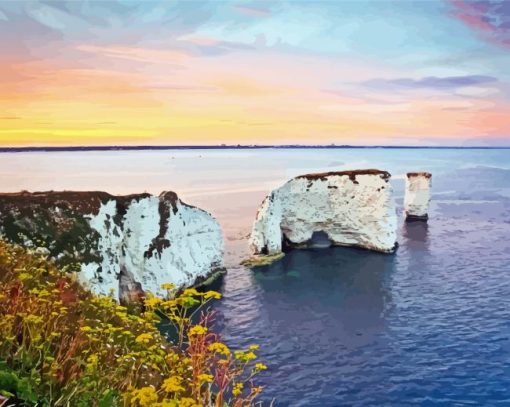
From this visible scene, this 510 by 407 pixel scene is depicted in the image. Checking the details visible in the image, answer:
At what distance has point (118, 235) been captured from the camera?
28.6 metres

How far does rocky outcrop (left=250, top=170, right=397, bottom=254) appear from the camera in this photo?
154ft

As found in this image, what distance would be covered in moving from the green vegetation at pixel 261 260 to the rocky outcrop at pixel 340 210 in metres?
2.14

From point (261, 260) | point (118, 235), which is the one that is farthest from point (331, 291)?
point (118, 235)

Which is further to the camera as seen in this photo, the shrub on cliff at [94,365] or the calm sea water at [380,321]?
the calm sea water at [380,321]

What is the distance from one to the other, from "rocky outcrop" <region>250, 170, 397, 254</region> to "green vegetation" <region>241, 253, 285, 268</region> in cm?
214

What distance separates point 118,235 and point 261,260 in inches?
652

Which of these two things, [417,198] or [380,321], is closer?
[380,321]

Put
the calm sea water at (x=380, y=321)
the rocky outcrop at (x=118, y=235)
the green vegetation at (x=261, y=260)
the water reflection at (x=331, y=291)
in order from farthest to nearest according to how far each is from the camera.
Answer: the green vegetation at (x=261, y=260), the water reflection at (x=331, y=291), the rocky outcrop at (x=118, y=235), the calm sea water at (x=380, y=321)

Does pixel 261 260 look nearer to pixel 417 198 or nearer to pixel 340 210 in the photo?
pixel 340 210

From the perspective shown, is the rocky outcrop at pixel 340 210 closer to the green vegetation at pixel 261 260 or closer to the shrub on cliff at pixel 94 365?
the green vegetation at pixel 261 260

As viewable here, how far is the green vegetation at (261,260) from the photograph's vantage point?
4138 centimetres

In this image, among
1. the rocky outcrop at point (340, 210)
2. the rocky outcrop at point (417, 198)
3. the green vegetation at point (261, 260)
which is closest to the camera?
the green vegetation at point (261, 260)

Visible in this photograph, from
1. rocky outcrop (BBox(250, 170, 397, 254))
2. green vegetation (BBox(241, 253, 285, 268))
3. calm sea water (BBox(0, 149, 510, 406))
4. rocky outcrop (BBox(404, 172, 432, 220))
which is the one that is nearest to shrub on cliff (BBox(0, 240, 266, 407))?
calm sea water (BBox(0, 149, 510, 406))

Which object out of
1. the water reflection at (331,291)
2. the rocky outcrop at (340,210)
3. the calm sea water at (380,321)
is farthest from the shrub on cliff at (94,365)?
the rocky outcrop at (340,210)
